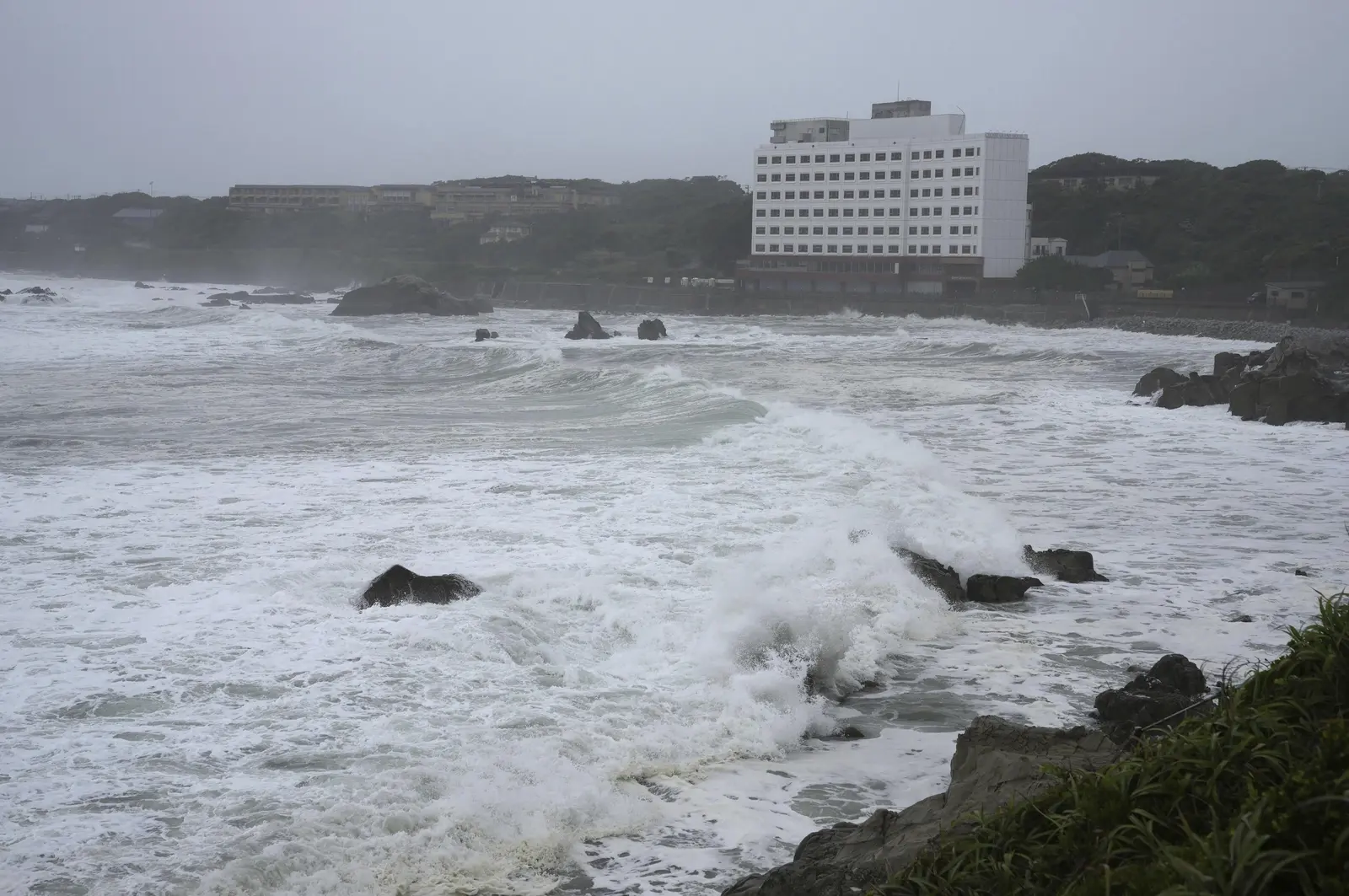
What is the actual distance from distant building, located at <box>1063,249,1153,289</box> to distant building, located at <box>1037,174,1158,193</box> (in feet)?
69.5

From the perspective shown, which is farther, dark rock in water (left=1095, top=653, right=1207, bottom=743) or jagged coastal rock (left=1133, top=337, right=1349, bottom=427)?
jagged coastal rock (left=1133, top=337, right=1349, bottom=427)

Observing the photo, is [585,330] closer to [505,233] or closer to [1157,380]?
[1157,380]

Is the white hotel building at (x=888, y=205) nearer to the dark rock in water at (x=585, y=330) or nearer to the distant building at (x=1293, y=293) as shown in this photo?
the distant building at (x=1293, y=293)

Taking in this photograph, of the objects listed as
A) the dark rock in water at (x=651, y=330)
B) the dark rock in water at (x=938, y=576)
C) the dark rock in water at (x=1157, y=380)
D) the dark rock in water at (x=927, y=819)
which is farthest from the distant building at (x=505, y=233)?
the dark rock in water at (x=927, y=819)

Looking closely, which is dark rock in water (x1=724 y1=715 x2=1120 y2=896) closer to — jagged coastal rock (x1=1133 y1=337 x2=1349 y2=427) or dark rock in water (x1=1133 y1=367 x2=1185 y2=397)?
jagged coastal rock (x1=1133 y1=337 x2=1349 y2=427)

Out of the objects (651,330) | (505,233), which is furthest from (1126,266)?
(505,233)

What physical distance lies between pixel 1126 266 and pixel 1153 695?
6923 cm

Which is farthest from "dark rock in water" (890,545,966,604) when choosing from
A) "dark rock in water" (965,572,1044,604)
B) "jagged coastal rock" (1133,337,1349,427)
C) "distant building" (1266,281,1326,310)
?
"distant building" (1266,281,1326,310)

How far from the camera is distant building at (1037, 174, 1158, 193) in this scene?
91.5 metres

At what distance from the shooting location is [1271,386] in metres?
23.3

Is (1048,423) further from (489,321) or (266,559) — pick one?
(489,321)

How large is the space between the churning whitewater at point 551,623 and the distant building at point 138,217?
422ft

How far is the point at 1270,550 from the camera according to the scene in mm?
11719

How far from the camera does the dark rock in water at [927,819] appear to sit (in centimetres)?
381
